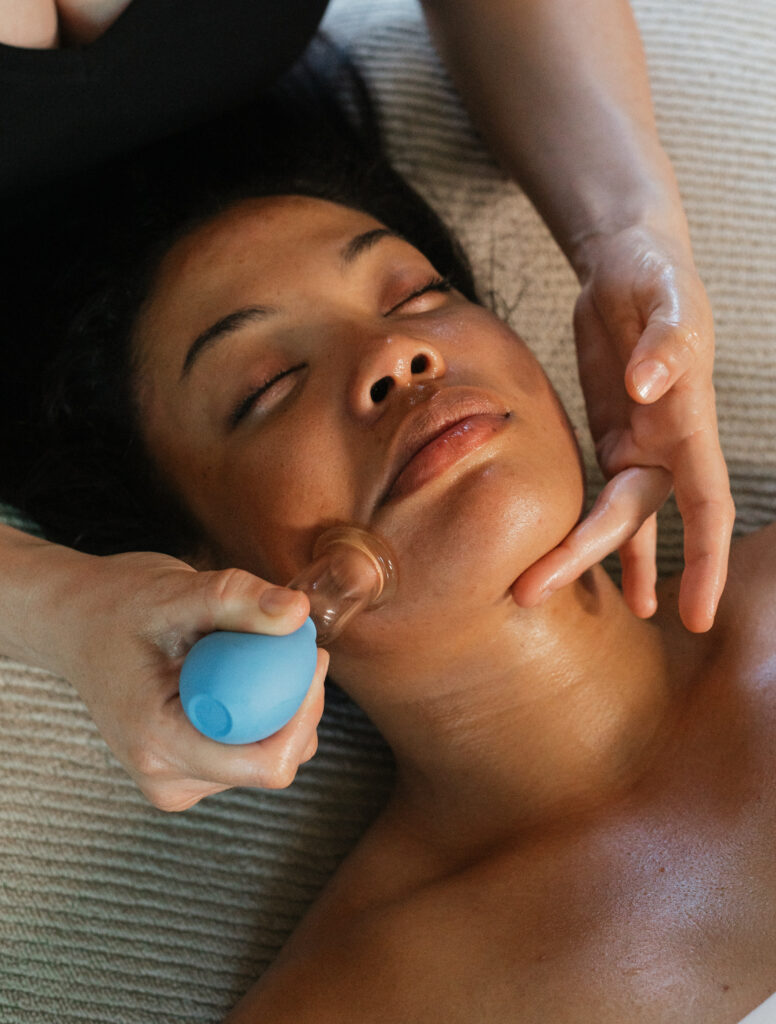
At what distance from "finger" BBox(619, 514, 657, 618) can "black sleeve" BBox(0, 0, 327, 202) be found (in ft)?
2.61

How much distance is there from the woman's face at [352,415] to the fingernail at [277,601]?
27 cm

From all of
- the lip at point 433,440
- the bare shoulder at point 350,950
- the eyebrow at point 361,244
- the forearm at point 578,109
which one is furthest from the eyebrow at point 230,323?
the bare shoulder at point 350,950

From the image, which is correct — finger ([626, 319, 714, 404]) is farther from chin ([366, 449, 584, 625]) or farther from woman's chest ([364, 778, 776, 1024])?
woman's chest ([364, 778, 776, 1024])

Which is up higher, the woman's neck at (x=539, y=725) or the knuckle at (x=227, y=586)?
the knuckle at (x=227, y=586)

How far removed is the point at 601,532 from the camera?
1.01m

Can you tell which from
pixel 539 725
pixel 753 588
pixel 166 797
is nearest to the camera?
pixel 166 797

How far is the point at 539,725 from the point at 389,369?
46 cm

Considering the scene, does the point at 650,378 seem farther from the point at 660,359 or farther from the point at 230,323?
the point at 230,323

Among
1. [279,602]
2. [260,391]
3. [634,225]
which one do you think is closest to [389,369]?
[260,391]

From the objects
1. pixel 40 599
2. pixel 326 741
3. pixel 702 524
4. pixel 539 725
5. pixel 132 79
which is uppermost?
pixel 132 79

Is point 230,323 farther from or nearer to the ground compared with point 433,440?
farther from the ground

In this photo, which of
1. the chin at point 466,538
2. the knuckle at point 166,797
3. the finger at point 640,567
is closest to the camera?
the knuckle at point 166,797

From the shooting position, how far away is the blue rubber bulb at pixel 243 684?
642 millimetres

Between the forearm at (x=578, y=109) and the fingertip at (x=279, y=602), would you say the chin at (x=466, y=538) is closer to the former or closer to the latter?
the fingertip at (x=279, y=602)
